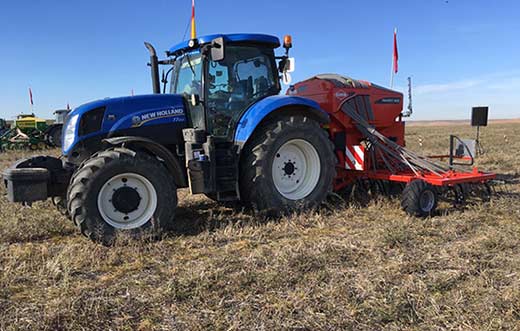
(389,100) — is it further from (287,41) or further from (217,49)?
(217,49)

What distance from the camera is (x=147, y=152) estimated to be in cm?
517

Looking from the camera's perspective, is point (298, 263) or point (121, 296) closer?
point (121, 296)

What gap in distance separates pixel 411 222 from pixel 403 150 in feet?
5.24

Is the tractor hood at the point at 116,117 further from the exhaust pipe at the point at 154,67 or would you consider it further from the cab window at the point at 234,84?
the exhaust pipe at the point at 154,67

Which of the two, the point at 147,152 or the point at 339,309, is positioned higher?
the point at 147,152

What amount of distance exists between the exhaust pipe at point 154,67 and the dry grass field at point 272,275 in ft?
6.50

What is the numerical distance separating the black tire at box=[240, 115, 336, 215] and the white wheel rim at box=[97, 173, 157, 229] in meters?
1.27

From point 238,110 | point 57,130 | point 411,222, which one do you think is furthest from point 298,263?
point 57,130

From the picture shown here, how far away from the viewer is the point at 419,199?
18.4 feet

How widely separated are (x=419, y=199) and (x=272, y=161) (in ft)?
6.40

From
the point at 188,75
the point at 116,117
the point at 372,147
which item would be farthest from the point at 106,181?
the point at 372,147

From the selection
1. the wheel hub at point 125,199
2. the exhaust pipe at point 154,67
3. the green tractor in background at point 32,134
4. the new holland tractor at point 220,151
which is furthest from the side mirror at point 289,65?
the green tractor in background at point 32,134

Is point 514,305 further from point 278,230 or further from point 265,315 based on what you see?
point 278,230

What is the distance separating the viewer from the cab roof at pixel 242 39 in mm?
5414
